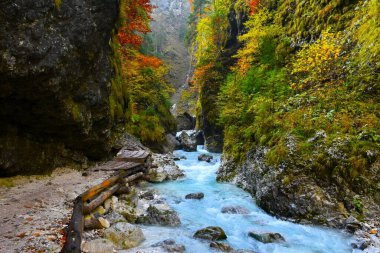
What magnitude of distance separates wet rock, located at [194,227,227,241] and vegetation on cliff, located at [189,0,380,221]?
287 centimetres

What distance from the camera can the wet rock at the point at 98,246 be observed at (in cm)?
484

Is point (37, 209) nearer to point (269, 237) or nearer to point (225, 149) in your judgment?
point (269, 237)

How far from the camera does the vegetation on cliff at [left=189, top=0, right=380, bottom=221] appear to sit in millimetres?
7898

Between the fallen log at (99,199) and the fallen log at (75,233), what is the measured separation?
1.81 ft

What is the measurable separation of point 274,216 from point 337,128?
341 cm

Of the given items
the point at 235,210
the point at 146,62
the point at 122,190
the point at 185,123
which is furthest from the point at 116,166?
the point at 185,123

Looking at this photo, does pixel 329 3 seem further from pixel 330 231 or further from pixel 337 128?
pixel 330 231

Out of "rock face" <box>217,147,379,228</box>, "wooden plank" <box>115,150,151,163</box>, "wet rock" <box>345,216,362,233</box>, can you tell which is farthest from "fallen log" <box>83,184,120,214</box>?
"wet rock" <box>345,216,362,233</box>

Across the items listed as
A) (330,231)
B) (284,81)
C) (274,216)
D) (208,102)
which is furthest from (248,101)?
(208,102)

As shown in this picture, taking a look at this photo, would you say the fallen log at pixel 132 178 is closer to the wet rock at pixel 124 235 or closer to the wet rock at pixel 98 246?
the wet rock at pixel 124 235

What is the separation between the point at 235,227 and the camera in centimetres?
767

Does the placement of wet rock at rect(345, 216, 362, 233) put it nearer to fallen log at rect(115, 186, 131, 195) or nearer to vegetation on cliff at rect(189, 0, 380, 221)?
vegetation on cliff at rect(189, 0, 380, 221)

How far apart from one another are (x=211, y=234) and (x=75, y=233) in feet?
11.0

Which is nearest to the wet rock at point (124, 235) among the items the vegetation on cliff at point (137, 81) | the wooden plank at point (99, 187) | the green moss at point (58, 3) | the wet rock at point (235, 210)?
the wooden plank at point (99, 187)
